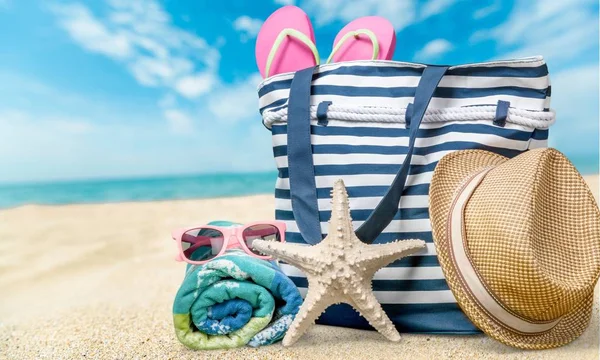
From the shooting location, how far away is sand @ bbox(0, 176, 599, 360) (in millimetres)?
1433

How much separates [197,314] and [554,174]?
1.20 metres

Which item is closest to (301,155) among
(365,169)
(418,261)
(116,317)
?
(365,169)

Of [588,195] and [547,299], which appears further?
[588,195]

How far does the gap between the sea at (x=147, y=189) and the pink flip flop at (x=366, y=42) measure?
9109 mm

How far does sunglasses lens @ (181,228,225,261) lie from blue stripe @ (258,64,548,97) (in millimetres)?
630

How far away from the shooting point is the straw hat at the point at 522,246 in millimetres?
1236

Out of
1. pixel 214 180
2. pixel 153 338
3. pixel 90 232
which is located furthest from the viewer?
pixel 214 180

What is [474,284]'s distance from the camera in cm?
131

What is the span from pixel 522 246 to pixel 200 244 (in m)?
1.06

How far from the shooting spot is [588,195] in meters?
1.38

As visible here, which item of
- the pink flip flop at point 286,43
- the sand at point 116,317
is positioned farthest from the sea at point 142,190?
the pink flip flop at point 286,43

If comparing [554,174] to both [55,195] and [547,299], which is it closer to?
[547,299]

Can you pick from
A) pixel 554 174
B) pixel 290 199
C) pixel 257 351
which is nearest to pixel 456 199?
pixel 554 174

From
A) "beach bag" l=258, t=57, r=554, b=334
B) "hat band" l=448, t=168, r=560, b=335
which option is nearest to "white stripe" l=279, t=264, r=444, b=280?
"beach bag" l=258, t=57, r=554, b=334
